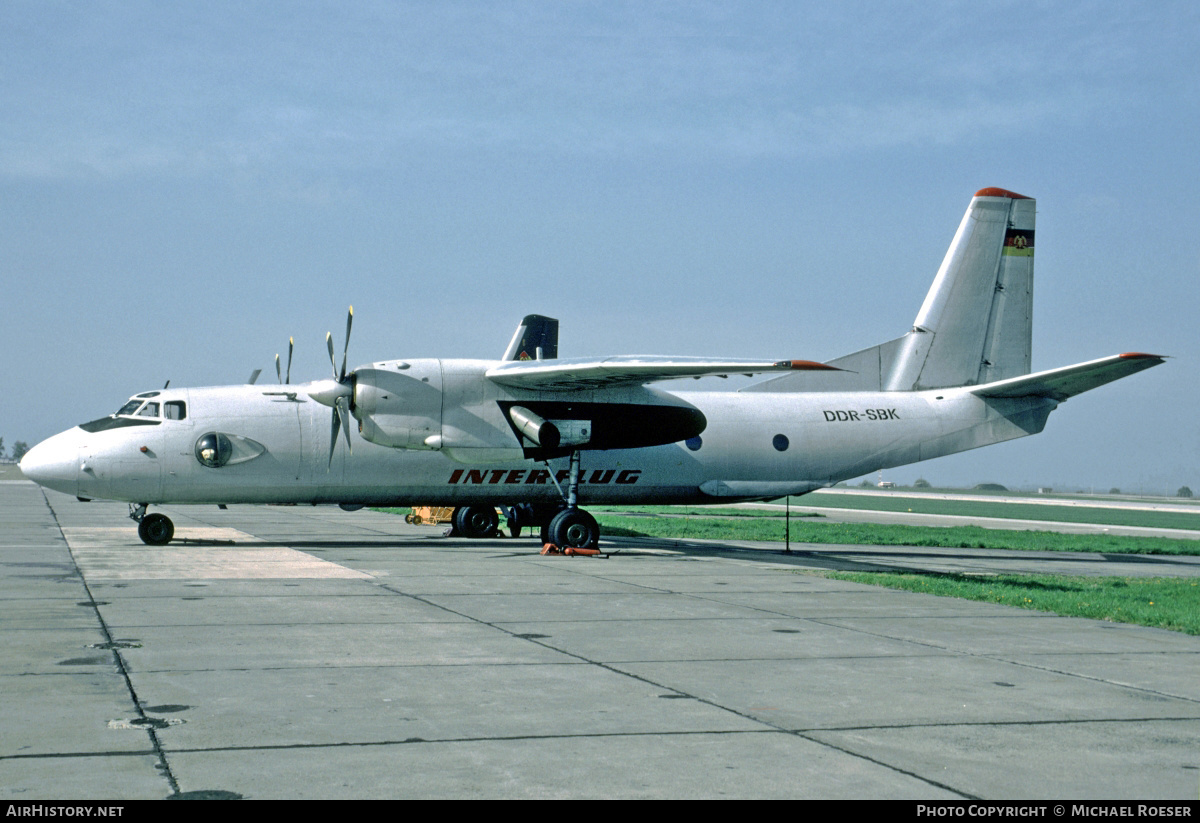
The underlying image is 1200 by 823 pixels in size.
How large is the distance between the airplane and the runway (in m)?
6.85

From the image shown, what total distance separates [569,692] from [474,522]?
22.3 meters

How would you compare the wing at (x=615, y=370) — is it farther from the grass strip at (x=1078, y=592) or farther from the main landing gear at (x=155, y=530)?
the main landing gear at (x=155, y=530)

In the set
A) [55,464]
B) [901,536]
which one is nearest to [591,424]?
[55,464]

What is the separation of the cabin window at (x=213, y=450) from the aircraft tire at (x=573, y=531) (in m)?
7.27

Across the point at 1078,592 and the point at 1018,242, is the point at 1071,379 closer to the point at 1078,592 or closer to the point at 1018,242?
the point at 1018,242

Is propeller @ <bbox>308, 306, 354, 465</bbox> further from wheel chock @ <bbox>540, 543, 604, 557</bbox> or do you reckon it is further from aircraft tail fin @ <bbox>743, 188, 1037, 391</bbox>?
aircraft tail fin @ <bbox>743, 188, 1037, 391</bbox>

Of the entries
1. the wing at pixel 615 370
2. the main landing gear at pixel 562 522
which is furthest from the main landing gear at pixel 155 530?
the main landing gear at pixel 562 522

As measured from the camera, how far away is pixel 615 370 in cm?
2188

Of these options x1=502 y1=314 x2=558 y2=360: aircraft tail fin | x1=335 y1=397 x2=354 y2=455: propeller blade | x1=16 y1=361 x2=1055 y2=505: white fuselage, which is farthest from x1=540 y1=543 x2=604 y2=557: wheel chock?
x1=502 y1=314 x2=558 y2=360: aircraft tail fin

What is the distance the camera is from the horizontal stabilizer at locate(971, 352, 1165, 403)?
2278cm

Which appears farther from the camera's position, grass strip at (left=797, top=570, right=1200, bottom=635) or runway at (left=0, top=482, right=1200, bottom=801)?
grass strip at (left=797, top=570, right=1200, bottom=635)

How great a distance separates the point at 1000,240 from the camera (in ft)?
92.8
